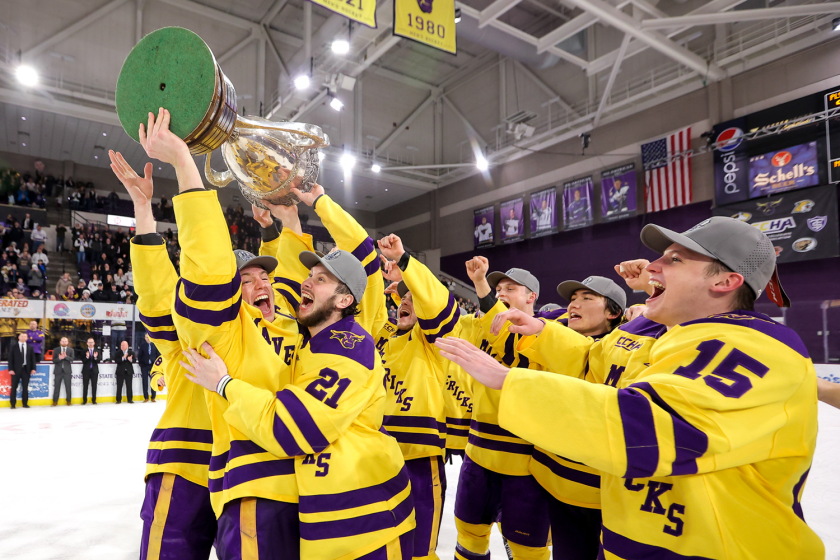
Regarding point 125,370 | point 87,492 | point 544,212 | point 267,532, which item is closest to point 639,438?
point 267,532

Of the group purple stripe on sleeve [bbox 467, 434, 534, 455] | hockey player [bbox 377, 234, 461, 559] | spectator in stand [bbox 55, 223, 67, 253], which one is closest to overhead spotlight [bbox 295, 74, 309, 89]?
spectator in stand [bbox 55, 223, 67, 253]

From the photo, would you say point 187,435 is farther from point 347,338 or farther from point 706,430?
point 706,430

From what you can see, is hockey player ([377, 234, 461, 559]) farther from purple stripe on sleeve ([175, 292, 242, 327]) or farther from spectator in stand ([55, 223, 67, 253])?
spectator in stand ([55, 223, 67, 253])

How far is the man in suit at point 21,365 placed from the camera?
11.5 m

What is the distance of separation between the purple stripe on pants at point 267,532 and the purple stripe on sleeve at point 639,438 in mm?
1307

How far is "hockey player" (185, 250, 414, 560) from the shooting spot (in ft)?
6.05

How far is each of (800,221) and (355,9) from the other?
1315 centimetres

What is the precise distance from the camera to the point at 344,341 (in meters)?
2.13

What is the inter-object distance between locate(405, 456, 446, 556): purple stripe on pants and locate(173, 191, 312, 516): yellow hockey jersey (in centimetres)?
136

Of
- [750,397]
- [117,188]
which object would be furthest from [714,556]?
[117,188]

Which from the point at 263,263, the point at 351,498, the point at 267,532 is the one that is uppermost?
the point at 263,263

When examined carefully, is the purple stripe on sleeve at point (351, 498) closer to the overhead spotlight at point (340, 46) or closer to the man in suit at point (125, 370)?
the overhead spotlight at point (340, 46)

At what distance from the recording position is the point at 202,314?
6.13ft

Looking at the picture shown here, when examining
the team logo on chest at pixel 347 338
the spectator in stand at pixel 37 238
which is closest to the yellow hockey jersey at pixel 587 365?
the team logo on chest at pixel 347 338
